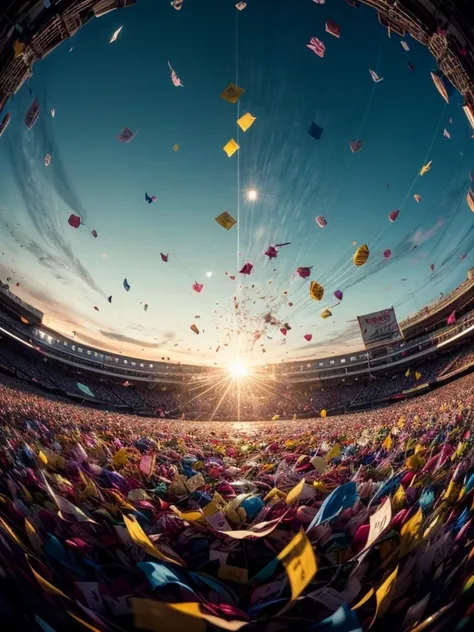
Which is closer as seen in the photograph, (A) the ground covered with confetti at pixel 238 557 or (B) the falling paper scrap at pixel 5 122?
(A) the ground covered with confetti at pixel 238 557

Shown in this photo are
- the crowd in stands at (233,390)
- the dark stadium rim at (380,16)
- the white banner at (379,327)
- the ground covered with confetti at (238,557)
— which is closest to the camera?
the ground covered with confetti at (238,557)

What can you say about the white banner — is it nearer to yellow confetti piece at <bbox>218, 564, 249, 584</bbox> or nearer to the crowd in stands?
the crowd in stands

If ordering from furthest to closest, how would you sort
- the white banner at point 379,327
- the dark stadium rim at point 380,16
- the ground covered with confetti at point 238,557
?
the white banner at point 379,327
the dark stadium rim at point 380,16
the ground covered with confetti at point 238,557

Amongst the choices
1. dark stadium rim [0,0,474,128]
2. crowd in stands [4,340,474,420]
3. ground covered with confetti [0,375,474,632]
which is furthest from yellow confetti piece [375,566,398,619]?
crowd in stands [4,340,474,420]

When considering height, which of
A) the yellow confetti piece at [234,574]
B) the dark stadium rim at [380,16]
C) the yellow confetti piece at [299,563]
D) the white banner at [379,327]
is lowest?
the yellow confetti piece at [234,574]

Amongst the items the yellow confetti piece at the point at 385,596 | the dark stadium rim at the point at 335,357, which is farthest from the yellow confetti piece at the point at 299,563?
the dark stadium rim at the point at 335,357

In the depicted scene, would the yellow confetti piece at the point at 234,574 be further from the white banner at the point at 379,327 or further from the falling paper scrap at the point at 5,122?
the white banner at the point at 379,327

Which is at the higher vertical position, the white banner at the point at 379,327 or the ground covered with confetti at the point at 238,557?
the white banner at the point at 379,327

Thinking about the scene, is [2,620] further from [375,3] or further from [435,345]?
[435,345]
